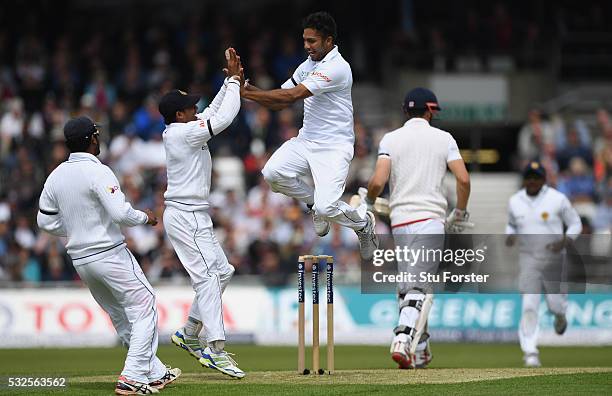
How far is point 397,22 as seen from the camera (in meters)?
30.7

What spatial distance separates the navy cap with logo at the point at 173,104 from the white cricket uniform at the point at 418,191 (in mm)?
2404

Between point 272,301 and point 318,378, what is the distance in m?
9.10

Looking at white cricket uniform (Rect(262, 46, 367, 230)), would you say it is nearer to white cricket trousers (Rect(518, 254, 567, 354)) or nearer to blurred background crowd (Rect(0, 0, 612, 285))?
white cricket trousers (Rect(518, 254, 567, 354))

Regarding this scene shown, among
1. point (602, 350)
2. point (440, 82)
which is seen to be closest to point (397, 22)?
point (440, 82)

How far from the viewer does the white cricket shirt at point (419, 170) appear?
43.7 feet

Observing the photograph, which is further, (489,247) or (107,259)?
(489,247)

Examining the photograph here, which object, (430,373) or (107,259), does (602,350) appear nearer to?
(430,373)

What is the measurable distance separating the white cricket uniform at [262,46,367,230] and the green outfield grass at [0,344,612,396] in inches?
65.1

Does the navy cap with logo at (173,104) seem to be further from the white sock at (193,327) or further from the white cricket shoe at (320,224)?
the white sock at (193,327)

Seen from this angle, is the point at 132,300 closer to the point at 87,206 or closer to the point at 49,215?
the point at 87,206

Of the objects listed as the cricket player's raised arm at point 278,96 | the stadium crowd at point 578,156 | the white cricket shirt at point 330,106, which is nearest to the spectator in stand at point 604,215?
the stadium crowd at point 578,156

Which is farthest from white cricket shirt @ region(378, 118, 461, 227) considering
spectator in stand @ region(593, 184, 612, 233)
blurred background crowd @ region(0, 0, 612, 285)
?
spectator in stand @ region(593, 184, 612, 233)

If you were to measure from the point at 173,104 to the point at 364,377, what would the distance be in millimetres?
3261

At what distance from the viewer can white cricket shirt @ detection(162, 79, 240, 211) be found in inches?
468
